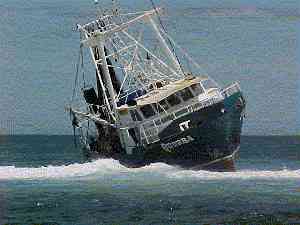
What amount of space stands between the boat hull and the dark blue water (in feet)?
2.40

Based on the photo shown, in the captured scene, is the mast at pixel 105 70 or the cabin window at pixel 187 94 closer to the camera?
the cabin window at pixel 187 94

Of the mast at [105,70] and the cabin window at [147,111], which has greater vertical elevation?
the mast at [105,70]

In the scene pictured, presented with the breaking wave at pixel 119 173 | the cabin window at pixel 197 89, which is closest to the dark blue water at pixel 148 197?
the breaking wave at pixel 119 173

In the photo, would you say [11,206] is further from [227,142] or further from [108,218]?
[227,142]

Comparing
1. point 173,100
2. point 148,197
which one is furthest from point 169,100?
point 148,197

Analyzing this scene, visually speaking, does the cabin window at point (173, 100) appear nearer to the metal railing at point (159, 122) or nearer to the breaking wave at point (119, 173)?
the metal railing at point (159, 122)

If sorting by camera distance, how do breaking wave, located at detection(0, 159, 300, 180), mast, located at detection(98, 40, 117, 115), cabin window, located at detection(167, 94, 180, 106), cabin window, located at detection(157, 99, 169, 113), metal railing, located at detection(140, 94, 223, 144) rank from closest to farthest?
breaking wave, located at detection(0, 159, 300, 180) → metal railing, located at detection(140, 94, 223, 144) → cabin window, located at detection(157, 99, 169, 113) → cabin window, located at detection(167, 94, 180, 106) → mast, located at detection(98, 40, 117, 115)

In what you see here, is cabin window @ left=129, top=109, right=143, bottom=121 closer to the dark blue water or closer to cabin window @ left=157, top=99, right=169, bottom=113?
cabin window @ left=157, top=99, right=169, bottom=113

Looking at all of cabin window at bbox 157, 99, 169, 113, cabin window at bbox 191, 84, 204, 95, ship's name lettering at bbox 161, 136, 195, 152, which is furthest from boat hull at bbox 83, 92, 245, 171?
cabin window at bbox 191, 84, 204, 95

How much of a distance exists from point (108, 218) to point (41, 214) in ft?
9.69

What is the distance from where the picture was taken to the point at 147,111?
55312 mm

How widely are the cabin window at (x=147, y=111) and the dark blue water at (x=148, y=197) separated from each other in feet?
9.61

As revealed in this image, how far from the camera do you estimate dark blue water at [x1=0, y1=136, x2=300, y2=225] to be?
37906mm

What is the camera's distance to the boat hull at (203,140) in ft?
173
